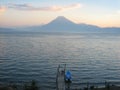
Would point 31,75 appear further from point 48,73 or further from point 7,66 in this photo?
point 7,66

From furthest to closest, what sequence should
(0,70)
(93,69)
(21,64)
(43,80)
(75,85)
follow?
(21,64), (93,69), (0,70), (43,80), (75,85)

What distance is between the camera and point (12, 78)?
37.8 meters

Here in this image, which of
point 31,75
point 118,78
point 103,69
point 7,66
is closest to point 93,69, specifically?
point 103,69

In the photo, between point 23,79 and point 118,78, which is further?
point 118,78

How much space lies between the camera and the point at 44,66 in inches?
1917

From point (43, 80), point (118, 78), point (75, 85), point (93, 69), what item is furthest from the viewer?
point (93, 69)

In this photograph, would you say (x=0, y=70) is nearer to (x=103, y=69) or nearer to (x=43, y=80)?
(x=43, y=80)

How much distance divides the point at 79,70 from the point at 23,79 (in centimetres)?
1161

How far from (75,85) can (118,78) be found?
913 cm

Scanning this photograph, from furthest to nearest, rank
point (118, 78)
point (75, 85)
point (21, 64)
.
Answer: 1. point (21, 64)
2. point (118, 78)
3. point (75, 85)

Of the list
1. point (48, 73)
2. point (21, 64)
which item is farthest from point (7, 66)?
point (48, 73)

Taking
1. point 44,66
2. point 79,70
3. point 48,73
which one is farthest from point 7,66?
point 79,70

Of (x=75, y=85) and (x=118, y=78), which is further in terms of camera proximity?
(x=118, y=78)

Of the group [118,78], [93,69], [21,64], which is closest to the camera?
[118,78]
